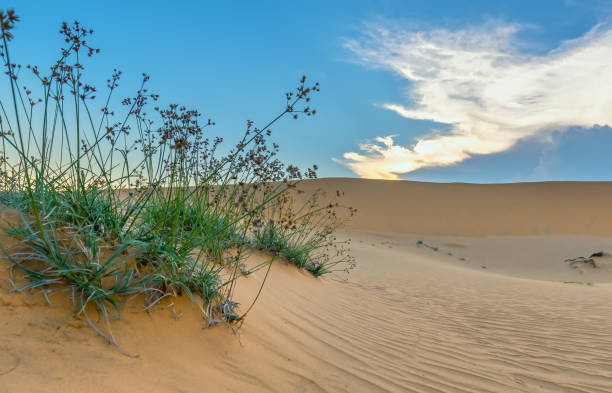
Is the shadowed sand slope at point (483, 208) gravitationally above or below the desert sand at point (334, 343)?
above

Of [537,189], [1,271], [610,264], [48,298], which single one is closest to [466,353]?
[48,298]

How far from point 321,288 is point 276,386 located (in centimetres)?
375

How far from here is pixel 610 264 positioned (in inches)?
529

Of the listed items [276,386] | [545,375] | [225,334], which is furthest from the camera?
[545,375]

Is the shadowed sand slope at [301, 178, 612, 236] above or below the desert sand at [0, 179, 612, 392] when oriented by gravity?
above

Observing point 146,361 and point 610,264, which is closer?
point 146,361

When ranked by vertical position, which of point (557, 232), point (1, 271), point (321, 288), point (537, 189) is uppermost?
point (537, 189)

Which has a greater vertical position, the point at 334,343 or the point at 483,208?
the point at 483,208

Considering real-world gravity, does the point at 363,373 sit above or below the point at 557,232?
below

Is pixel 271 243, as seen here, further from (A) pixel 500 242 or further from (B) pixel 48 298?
(A) pixel 500 242

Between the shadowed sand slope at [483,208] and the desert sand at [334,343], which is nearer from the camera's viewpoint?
the desert sand at [334,343]

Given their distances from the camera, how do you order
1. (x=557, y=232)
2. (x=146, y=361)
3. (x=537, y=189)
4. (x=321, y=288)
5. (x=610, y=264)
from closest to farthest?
1. (x=146, y=361)
2. (x=321, y=288)
3. (x=610, y=264)
4. (x=557, y=232)
5. (x=537, y=189)

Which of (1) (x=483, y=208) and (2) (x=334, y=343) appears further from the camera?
(1) (x=483, y=208)

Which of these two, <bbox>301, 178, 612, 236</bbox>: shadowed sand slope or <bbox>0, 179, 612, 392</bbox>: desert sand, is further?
<bbox>301, 178, 612, 236</bbox>: shadowed sand slope
